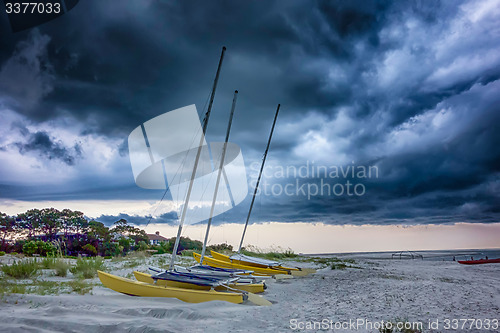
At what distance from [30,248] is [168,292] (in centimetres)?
1755

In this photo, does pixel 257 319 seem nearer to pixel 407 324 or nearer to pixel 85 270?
pixel 407 324

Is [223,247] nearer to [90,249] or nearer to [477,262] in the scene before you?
[90,249]

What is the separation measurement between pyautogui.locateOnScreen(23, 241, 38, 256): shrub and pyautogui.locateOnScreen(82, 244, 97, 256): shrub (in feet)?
11.2

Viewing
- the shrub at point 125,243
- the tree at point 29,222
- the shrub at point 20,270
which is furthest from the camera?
the shrub at point 125,243

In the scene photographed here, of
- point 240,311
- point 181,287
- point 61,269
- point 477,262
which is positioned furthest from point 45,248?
point 477,262

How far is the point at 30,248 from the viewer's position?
21406 mm

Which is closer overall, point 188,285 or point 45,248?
point 188,285

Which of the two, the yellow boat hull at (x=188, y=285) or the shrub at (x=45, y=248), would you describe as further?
the shrub at (x=45, y=248)

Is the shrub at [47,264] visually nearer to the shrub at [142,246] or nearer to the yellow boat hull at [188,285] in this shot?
the yellow boat hull at [188,285]

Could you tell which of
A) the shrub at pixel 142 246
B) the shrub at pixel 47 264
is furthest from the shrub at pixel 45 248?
the shrub at pixel 47 264

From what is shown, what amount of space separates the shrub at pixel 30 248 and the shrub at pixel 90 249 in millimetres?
3402

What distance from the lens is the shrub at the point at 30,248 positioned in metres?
21.1

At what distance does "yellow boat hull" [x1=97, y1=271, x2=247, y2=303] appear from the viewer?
9.86 m

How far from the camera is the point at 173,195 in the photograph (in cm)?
1379
